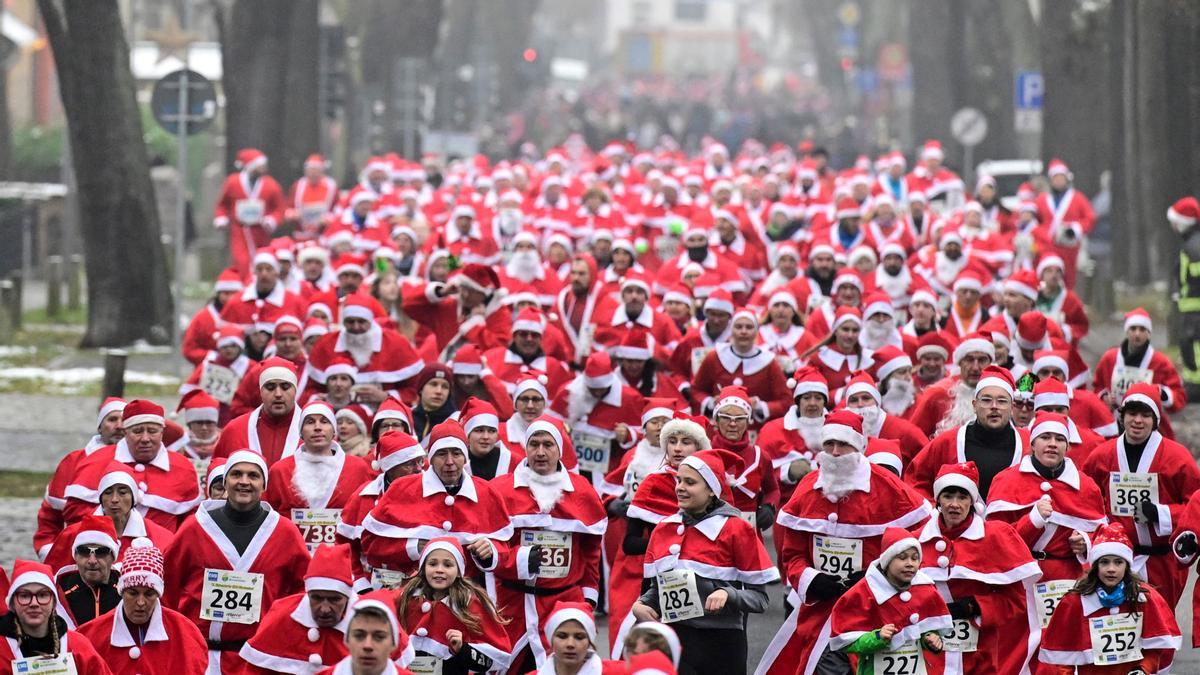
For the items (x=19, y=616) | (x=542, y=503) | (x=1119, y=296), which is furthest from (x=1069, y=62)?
(x=19, y=616)

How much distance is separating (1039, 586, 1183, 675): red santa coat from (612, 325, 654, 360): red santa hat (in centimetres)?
532

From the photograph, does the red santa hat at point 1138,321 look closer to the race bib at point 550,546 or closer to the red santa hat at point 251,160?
the race bib at point 550,546

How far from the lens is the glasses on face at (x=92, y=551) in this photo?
10.2m

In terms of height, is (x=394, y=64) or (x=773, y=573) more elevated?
(x=394, y=64)

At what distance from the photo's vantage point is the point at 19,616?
30.2 feet

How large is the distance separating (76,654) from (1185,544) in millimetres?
5394

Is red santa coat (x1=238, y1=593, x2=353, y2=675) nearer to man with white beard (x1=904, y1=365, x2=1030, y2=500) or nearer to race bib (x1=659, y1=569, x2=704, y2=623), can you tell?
race bib (x1=659, y1=569, x2=704, y2=623)

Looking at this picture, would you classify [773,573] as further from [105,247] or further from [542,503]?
[105,247]

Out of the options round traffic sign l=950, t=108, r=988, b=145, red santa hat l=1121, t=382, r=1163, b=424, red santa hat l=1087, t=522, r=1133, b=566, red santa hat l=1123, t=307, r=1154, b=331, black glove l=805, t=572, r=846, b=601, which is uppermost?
round traffic sign l=950, t=108, r=988, b=145

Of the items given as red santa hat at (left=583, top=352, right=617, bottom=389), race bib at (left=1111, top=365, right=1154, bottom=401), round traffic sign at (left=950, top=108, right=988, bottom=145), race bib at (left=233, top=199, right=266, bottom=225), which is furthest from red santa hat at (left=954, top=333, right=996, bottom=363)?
round traffic sign at (left=950, top=108, right=988, bottom=145)

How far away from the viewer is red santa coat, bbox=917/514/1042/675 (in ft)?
35.0

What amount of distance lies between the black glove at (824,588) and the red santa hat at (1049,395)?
2520mm

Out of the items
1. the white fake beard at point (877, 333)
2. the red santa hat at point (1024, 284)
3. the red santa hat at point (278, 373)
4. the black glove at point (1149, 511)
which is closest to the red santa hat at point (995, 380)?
the black glove at point (1149, 511)

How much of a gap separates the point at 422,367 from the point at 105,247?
1148 cm
